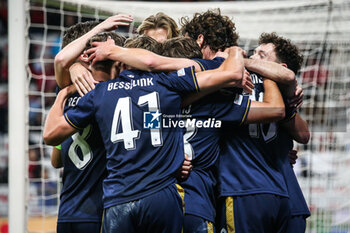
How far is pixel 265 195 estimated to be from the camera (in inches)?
93.9

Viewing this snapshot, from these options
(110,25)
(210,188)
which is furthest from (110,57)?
(210,188)

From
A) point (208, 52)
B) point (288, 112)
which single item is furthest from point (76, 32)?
point (288, 112)

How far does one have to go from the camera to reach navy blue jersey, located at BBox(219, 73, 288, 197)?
2396 mm

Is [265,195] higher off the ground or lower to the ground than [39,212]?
higher

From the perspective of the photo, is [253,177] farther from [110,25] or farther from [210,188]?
[110,25]

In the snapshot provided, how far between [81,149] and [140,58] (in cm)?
62

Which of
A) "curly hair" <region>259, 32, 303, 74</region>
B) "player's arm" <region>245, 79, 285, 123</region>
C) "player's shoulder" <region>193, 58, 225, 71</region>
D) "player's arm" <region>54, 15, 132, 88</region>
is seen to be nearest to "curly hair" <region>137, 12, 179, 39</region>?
"player's arm" <region>54, 15, 132, 88</region>

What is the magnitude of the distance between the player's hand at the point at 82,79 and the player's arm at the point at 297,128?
1119 mm

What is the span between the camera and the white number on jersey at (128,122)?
2.11m

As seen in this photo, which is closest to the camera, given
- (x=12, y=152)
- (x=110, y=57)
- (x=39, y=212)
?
(x=110, y=57)

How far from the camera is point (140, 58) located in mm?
2189

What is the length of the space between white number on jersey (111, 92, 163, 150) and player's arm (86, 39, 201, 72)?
16 cm

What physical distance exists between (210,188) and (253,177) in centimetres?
25

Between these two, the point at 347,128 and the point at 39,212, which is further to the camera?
the point at 39,212
